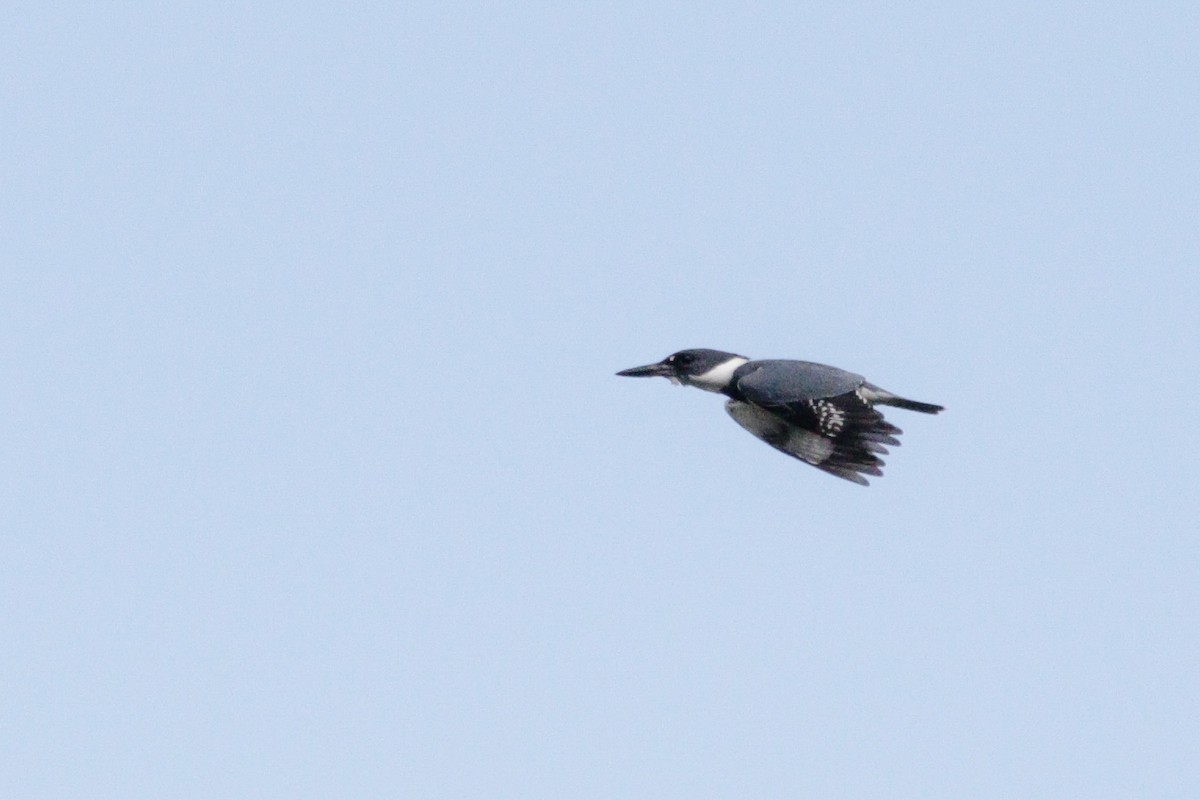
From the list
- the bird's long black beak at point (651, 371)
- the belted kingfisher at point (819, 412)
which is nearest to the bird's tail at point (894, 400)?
the belted kingfisher at point (819, 412)

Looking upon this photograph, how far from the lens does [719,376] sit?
19.0 metres

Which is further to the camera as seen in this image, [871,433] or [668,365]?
[668,365]

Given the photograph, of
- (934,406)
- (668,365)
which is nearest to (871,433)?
(934,406)

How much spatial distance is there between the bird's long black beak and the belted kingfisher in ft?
2.74

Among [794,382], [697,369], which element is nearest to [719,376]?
[697,369]

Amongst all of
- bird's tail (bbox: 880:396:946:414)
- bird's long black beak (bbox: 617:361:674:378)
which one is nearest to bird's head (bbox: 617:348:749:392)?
bird's long black beak (bbox: 617:361:674:378)

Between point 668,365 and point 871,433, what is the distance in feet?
6.39

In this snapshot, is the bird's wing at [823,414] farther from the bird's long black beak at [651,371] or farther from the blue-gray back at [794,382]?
the bird's long black beak at [651,371]

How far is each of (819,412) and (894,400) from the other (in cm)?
60

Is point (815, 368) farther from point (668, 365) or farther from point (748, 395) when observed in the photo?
point (668, 365)

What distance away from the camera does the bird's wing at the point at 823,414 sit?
17922 millimetres

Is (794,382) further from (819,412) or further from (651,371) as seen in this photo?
(651,371)

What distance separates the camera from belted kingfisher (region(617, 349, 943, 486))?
17.9m

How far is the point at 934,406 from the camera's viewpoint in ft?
60.0
